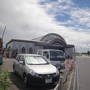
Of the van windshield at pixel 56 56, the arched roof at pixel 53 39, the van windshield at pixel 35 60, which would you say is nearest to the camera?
the van windshield at pixel 35 60

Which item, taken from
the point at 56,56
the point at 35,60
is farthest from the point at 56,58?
the point at 35,60

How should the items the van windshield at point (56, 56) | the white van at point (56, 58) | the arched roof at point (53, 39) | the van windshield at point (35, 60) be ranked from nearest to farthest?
the van windshield at point (35, 60) → the white van at point (56, 58) → the van windshield at point (56, 56) → the arched roof at point (53, 39)

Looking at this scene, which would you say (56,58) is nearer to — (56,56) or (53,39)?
(56,56)

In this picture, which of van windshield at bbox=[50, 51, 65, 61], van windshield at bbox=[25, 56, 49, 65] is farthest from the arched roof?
van windshield at bbox=[25, 56, 49, 65]

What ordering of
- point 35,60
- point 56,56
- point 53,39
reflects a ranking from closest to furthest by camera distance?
point 35,60
point 56,56
point 53,39

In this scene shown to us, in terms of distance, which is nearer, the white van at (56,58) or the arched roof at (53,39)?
the white van at (56,58)

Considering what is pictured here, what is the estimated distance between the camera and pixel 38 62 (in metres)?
10.8

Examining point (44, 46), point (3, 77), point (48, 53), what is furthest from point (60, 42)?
point (3, 77)

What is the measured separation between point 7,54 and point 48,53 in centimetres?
3100

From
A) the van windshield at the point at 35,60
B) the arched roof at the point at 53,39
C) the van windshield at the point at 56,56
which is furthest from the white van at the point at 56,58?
the arched roof at the point at 53,39

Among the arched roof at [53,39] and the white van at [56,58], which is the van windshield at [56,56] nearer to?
the white van at [56,58]

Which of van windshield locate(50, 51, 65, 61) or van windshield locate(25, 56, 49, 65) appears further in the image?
van windshield locate(50, 51, 65, 61)

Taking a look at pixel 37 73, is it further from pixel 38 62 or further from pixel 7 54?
pixel 7 54

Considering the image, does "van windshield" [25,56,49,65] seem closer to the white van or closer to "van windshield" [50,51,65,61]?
the white van
